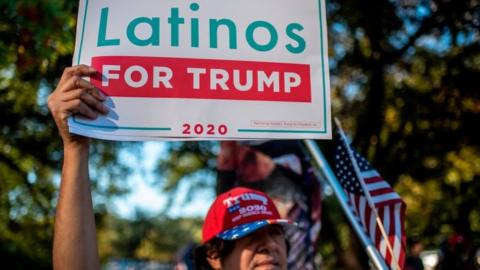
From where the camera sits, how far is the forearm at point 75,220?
7.03 feet

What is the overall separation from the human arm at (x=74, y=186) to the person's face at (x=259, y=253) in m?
0.79

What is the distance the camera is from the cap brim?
2.79m

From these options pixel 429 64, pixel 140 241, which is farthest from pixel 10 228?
pixel 140 241

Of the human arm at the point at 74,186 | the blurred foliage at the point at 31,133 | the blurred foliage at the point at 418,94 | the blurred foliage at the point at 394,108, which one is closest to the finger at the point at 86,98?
the human arm at the point at 74,186

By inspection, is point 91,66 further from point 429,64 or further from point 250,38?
point 429,64

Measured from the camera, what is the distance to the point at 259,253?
280 cm

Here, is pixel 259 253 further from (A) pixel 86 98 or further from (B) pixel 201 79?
(A) pixel 86 98

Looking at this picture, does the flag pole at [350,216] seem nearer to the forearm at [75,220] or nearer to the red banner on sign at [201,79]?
the red banner on sign at [201,79]

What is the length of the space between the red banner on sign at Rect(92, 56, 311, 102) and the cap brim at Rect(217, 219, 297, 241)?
630mm

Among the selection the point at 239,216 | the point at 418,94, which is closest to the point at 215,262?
the point at 239,216

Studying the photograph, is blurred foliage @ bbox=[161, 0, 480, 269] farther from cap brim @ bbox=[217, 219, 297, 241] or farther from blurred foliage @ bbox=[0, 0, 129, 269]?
cap brim @ bbox=[217, 219, 297, 241]

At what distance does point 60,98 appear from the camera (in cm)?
215

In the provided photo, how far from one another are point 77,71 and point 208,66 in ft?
1.63

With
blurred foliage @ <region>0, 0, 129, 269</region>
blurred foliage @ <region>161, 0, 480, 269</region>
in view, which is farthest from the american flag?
blurred foliage @ <region>161, 0, 480, 269</region>
